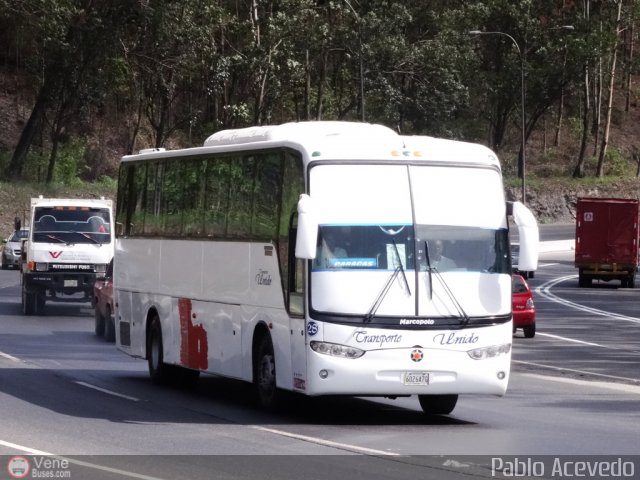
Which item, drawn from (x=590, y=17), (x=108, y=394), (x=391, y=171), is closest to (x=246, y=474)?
(x=391, y=171)

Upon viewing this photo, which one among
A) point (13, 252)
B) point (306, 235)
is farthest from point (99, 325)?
point (13, 252)

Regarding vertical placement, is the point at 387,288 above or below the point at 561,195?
below

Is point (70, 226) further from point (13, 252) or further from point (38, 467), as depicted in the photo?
point (13, 252)

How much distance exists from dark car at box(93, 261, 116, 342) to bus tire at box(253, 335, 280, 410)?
36.7 ft

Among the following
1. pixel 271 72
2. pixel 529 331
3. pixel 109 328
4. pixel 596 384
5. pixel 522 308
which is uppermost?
pixel 271 72

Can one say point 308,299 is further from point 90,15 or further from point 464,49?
point 464,49

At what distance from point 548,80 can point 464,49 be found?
1457 cm

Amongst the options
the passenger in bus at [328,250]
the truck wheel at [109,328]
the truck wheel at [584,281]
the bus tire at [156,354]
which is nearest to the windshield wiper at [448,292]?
the passenger in bus at [328,250]

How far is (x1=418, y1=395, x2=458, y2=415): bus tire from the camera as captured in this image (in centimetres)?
1546

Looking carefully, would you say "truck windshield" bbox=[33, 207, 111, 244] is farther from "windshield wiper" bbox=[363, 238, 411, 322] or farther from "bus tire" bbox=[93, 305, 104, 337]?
"windshield wiper" bbox=[363, 238, 411, 322]

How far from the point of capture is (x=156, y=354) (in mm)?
18984

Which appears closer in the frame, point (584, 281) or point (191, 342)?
point (191, 342)

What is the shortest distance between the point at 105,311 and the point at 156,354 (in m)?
8.08

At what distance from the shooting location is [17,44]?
82500mm
